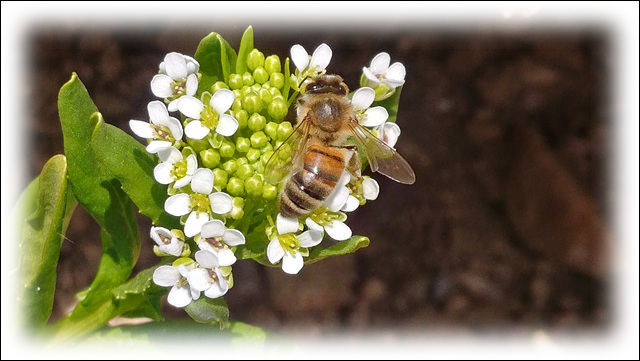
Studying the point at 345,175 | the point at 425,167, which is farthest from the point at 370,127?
the point at 425,167

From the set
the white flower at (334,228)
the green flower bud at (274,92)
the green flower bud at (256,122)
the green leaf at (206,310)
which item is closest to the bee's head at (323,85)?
the green flower bud at (274,92)

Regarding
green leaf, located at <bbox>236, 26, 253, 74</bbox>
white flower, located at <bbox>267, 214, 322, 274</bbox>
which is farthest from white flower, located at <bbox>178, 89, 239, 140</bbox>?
white flower, located at <bbox>267, 214, 322, 274</bbox>

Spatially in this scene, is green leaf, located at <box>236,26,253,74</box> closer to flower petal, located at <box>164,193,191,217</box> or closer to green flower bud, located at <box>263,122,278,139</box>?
green flower bud, located at <box>263,122,278,139</box>

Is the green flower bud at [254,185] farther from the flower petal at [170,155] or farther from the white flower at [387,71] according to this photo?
the white flower at [387,71]

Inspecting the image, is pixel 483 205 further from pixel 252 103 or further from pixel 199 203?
pixel 199 203

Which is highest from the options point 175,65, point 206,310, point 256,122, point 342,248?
point 175,65

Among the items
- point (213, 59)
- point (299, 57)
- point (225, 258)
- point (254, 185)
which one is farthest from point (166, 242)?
point (299, 57)

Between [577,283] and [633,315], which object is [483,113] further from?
[633,315]
